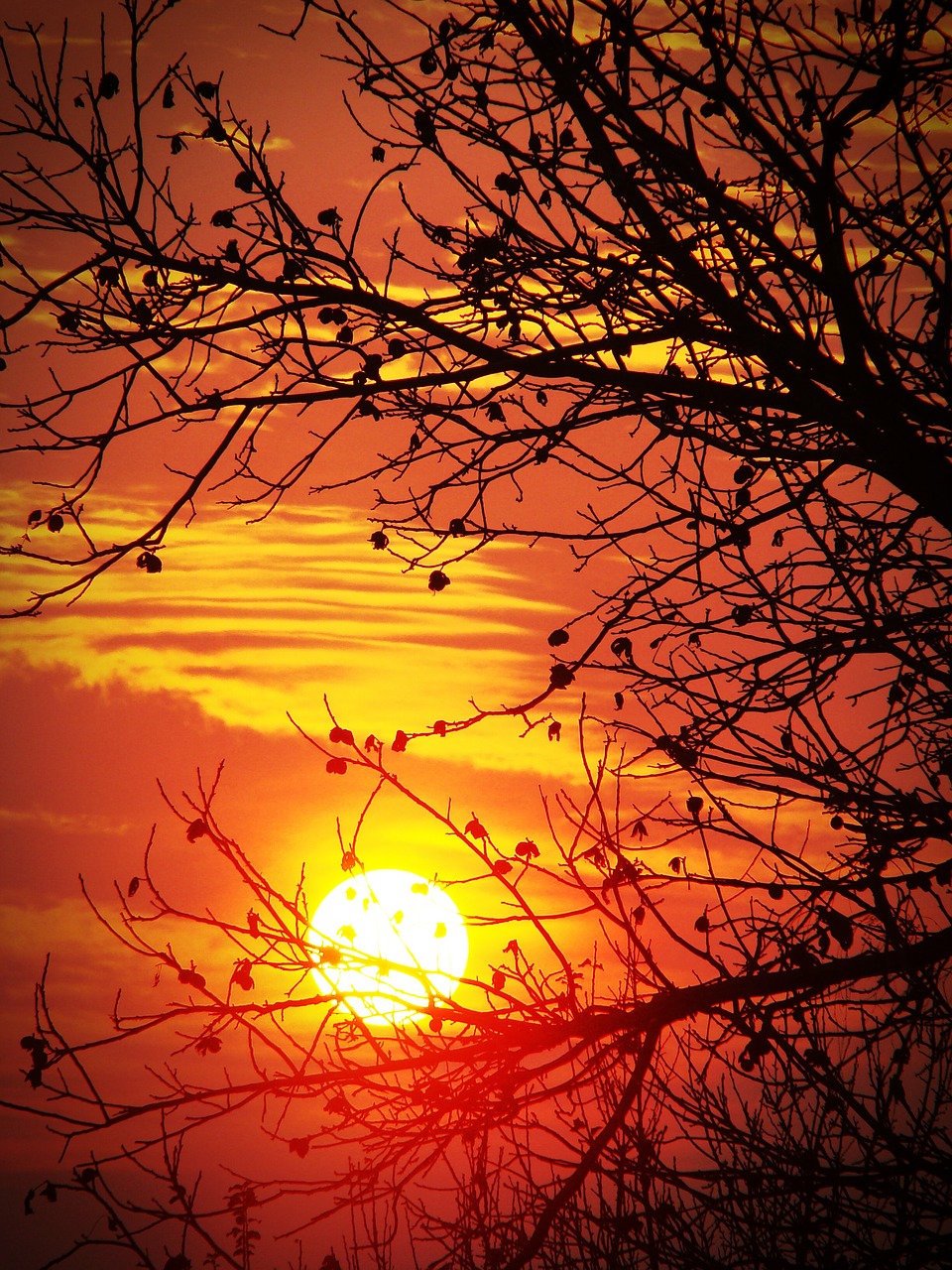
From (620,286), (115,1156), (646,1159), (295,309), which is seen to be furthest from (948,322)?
(115,1156)

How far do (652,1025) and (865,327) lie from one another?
3050 millimetres

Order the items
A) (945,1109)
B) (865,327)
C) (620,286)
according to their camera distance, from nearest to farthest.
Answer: (865,327) → (620,286) → (945,1109)

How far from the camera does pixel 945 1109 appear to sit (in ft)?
16.6

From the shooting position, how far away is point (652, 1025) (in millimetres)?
4652

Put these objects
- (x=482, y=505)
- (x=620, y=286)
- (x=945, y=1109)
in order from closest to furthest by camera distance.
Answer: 1. (x=620, y=286)
2. (x=482, y=505)
3. (x=945, y=1109)

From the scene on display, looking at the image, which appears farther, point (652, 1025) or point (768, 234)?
point (652, 1025)

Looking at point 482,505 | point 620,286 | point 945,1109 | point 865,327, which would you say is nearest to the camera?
point 865,327

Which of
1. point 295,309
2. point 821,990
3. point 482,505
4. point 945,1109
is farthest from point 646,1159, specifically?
point 295,309

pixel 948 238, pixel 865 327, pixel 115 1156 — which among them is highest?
pixel 948 238

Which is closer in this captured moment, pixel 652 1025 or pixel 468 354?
pixel 468 354

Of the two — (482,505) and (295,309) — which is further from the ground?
(295,309)

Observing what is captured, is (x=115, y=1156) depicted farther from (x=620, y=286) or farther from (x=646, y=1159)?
(x=620, y=286)

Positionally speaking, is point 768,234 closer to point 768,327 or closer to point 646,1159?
point 768,327

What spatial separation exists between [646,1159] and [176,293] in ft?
13.0
